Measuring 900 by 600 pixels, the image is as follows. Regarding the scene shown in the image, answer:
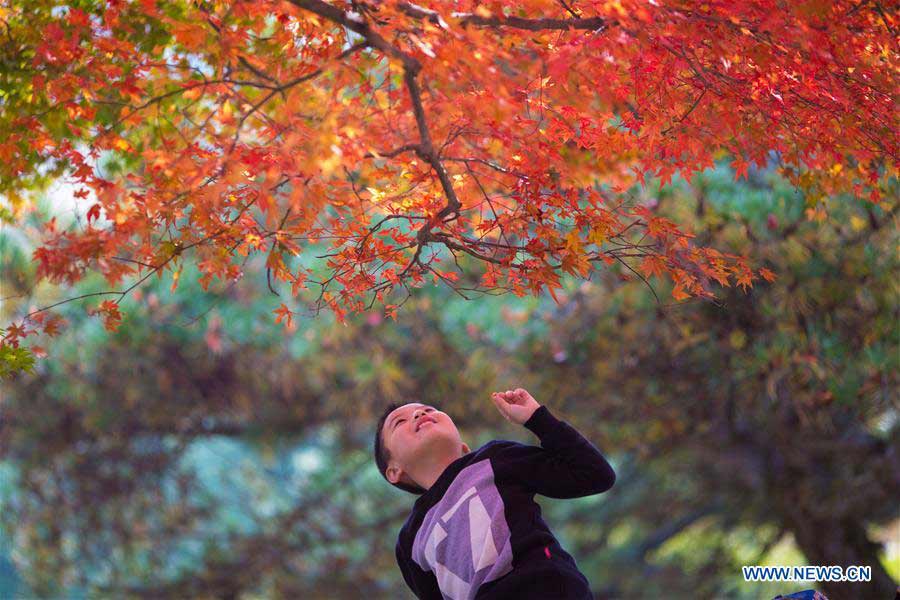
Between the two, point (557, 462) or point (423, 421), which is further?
point (423, 421)

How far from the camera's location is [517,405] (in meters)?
2.10

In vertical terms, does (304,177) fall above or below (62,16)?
below

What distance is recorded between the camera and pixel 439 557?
2057 mm

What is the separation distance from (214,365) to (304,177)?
4.80 meters

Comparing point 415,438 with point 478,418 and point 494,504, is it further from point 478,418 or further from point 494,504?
point 478,418

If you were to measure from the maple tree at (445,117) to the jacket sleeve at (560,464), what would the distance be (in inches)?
11.5

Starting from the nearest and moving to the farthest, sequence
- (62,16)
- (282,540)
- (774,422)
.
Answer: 1. (62,16)
2. (774,422)
3. (282,540)

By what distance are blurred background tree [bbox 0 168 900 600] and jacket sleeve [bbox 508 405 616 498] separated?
177 centimetres

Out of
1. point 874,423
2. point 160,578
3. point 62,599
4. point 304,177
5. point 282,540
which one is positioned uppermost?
point 62,599

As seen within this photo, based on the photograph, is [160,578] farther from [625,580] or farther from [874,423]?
[874,423]

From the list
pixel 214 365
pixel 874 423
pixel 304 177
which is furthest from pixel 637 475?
pixel 304 177

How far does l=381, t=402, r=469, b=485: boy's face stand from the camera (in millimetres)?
2217

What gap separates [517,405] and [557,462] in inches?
5.5

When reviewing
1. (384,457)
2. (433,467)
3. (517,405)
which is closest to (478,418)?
(384,457)
